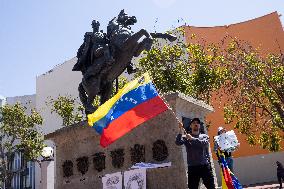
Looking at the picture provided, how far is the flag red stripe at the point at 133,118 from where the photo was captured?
585 centimetres

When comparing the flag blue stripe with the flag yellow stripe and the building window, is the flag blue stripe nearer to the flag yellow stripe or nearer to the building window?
the flag yellow stripe

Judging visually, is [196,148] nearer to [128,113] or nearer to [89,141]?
[128,113]

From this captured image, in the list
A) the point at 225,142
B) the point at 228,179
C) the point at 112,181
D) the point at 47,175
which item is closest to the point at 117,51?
the point at 112,181

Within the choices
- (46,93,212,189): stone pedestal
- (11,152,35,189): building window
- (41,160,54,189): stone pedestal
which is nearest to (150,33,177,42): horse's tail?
(46,93,212,189): stone pedestal

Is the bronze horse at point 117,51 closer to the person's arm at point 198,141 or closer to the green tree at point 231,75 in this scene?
the person's arm at point 198,141

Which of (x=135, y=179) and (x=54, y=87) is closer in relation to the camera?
(x=135, y=179)

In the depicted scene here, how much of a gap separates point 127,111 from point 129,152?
1594mm

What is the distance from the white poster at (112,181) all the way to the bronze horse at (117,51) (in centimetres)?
168

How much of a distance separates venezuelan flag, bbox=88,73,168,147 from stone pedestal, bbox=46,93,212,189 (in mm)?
981

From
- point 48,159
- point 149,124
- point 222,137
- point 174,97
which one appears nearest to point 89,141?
point 149,124

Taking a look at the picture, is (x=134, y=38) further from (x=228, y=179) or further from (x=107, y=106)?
(x=228, y=179)

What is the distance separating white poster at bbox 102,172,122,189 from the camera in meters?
7.36

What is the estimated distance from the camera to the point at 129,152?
24.2ft

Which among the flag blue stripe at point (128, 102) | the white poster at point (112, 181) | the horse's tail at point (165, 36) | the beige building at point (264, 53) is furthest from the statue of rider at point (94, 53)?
the beige building at point (264, 53)
